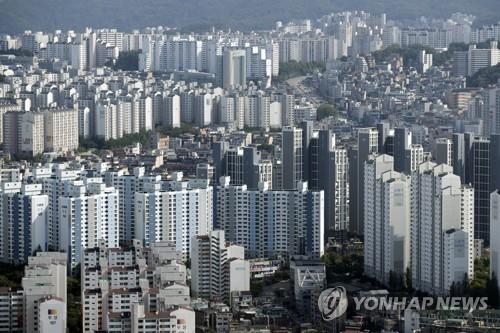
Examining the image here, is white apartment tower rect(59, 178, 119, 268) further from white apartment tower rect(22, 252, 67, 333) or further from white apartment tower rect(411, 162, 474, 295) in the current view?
white apartment tower rect(411, 162, 474, 295)

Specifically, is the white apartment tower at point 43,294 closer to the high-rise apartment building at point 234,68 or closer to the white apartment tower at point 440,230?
the white apartment tower at point 440,230

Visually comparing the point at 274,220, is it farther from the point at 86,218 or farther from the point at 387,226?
the point at 86,218

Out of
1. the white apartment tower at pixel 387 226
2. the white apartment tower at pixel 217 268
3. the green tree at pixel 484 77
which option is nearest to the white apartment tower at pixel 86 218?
the white apartment tower at pixel 217 268

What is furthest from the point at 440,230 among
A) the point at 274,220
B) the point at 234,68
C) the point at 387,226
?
the point at 234,68

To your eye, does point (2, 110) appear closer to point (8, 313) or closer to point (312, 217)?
point (312, 217)

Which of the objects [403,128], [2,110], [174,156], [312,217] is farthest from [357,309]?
[2,110]
